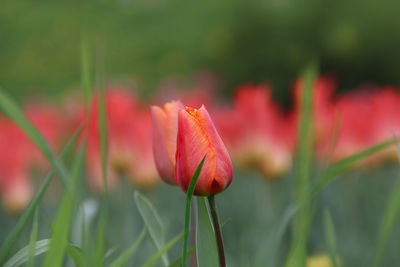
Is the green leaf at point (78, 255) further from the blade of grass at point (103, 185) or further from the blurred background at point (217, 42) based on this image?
the blurred background at point (217, 42)

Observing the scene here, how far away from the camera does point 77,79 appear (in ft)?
20.6

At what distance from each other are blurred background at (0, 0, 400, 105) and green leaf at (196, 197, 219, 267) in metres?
2.21

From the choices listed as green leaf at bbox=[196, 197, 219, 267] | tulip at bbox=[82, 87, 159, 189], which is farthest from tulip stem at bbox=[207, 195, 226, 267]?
tulip at bbox=[82, 87, 159, 189]

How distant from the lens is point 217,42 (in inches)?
175

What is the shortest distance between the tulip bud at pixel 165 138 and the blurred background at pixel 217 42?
6.74 ft

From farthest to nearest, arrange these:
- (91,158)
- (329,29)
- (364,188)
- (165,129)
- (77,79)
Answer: (77,79)
(329,29)
(364,188)
(91,158)
(165,129)

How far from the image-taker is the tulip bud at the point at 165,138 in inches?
23.2

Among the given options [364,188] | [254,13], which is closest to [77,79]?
[254,13]

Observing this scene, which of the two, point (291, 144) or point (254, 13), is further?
point (254, 13)

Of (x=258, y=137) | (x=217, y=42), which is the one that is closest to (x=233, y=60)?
(x=217, y=42)

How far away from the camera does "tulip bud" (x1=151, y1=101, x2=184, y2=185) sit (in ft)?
1.94

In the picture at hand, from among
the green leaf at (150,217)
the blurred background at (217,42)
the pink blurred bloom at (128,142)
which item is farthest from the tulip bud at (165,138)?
the blurred background at (217,42)

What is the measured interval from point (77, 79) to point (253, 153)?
16.8ft

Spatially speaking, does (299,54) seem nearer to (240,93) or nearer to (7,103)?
(240,93)
